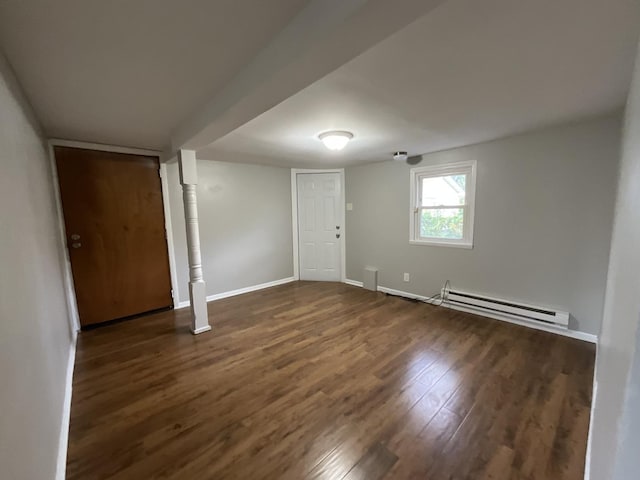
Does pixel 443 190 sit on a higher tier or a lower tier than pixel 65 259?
higher

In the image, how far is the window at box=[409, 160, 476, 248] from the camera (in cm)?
325

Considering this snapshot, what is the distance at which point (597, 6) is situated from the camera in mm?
1028

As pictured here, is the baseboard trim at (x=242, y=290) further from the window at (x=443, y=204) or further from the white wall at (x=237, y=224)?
the window at (x=443, y=204)

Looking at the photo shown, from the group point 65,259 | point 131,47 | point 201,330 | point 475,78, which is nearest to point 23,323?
point 131,47

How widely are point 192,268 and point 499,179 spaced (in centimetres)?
351

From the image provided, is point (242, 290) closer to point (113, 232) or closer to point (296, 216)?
point (296, 216)

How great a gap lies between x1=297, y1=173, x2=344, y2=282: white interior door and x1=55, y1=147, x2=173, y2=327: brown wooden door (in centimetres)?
221

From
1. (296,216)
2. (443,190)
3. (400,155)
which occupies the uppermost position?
(400,155)

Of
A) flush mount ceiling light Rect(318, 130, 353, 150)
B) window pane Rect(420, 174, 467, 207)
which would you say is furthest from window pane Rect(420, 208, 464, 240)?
flush mount ceiling light Rect(318, 130, 353, 150)

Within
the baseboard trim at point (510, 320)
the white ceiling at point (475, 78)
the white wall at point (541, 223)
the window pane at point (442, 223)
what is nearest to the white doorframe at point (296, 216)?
the baseboard trim at point (510, 320)

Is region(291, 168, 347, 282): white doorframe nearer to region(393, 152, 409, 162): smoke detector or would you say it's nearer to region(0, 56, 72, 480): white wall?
region(393, 152, 409, 162): smoke detector

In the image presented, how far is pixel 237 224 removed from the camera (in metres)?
4.12

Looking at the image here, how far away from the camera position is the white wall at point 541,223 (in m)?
2.42

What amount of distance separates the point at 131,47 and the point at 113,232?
8.42 feet
